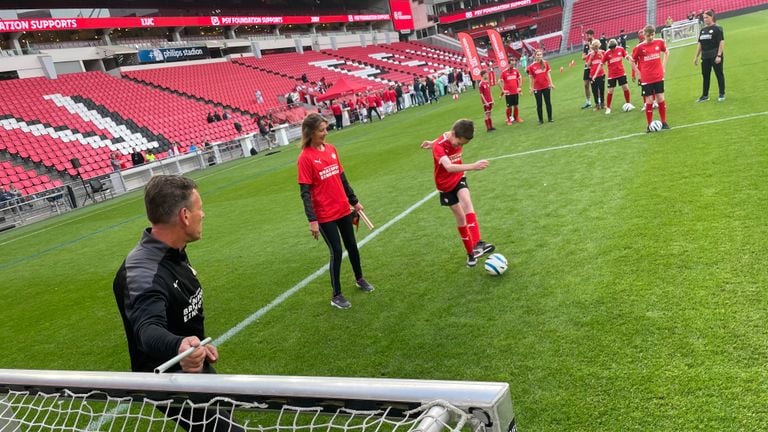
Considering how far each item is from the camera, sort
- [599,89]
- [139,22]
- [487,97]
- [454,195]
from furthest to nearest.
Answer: [139,22] < [487,97] < [599,89] < [454,195]

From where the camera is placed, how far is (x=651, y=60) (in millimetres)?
10000

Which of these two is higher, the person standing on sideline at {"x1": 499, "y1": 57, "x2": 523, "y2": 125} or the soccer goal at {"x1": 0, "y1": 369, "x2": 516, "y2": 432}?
the person standing on sideline at {"x1": 499, "y1": 57, "x2": 523, "y2": 125}

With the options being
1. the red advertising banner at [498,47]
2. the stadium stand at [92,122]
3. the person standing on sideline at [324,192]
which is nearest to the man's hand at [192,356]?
the person standing on sideline at [324,192]

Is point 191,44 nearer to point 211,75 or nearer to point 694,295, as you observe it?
point 211,75

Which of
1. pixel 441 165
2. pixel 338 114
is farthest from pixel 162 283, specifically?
pixel 338 114

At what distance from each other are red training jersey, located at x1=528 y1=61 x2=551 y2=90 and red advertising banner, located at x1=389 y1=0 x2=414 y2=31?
50.7 meters

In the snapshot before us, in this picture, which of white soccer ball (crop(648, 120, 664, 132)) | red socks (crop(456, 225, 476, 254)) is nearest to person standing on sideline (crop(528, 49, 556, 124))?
white soccer ball (crop(648, 120, 664, 132))

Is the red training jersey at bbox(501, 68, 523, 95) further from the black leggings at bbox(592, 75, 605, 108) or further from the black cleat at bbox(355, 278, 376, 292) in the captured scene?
the black cleat at bbox(355, 278, 376, 292)

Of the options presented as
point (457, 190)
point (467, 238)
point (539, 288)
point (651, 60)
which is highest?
point (651, 60)

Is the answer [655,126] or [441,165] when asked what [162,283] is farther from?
[655,126]

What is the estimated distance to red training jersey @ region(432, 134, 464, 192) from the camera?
5.81m

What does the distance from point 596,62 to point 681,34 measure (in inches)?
1034

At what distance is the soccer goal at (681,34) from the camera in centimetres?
3274

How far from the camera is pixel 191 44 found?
37.6 meters
